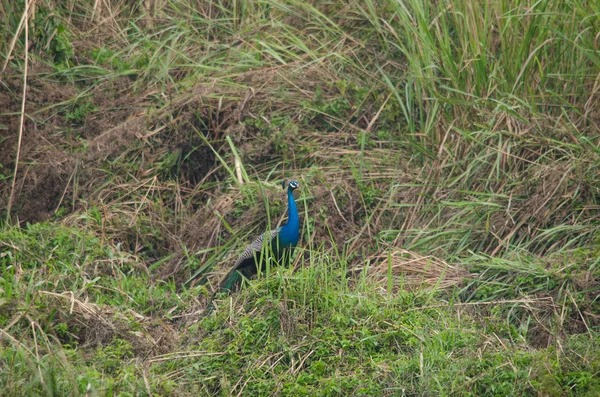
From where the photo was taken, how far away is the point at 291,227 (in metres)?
6.04

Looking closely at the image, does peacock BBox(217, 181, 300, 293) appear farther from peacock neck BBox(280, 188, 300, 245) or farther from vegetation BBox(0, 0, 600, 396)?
vegetation BBox(0, 0, 600, 396)

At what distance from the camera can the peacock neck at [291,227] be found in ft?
19.8

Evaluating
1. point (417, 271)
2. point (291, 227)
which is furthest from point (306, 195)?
point (417, 271)

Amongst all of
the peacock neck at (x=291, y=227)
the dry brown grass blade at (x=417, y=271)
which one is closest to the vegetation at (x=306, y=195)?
the dry brown grass blade at (x=417, y=271)

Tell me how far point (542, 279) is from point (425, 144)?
169 centimetres

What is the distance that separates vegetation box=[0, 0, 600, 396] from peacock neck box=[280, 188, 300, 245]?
124 millimetres

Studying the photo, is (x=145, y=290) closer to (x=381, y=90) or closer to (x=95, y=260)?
(x=95, y=260)

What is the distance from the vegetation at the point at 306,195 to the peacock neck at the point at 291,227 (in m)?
0.12

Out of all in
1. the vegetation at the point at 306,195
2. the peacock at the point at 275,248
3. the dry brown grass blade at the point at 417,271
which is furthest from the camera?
the peacock at the point at 275,248

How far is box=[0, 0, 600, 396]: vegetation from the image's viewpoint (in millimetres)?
4605

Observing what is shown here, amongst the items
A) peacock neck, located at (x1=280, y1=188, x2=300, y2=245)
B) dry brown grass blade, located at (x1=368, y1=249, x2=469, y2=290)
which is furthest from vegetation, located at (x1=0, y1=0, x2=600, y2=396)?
peacock neck, located at (x1=280, y1=188, x2=300, y2=245)

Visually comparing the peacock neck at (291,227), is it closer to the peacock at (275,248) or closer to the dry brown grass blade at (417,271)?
the peacock at (275,248)

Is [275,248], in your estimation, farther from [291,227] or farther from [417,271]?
[417,271]

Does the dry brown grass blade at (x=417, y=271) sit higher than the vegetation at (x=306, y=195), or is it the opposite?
the vegetation at (x=306, y=195)
